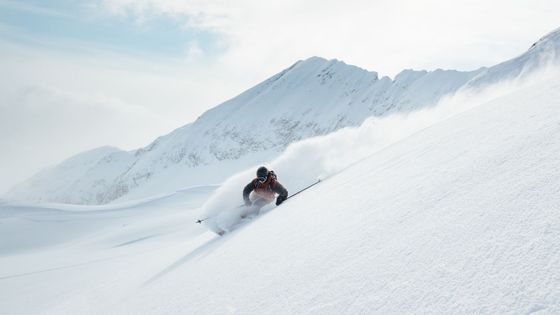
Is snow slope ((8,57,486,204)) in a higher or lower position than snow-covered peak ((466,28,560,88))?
higher

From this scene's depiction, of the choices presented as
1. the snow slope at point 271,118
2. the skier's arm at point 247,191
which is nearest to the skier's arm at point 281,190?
the skier's arm at point 247,191

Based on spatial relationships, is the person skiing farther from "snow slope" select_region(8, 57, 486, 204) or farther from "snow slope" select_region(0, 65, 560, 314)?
"snow slope" select_region(8, 57, 486, 204)

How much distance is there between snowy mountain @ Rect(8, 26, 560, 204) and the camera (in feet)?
477

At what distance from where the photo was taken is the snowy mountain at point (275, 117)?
145 m

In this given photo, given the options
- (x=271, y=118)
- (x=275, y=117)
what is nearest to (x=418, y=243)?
(x=271, y=118)

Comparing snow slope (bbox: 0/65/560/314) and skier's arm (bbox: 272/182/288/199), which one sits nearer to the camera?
snow slope (bbox: 0/65/560/314)

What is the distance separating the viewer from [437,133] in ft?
19.1

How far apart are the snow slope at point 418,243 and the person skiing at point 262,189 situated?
99.0 inches

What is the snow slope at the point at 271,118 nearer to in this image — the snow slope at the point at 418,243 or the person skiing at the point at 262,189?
the person skiing at the point at 262,189

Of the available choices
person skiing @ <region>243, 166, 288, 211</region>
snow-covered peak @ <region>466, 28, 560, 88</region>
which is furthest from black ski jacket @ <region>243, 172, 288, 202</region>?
snow-covered peak @ <region>466, 28, 560, 88</region>

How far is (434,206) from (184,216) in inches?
564

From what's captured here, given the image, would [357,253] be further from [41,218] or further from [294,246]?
[41,218]

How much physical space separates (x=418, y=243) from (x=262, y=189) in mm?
5911

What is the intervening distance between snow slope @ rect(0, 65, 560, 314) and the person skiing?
2.51m
